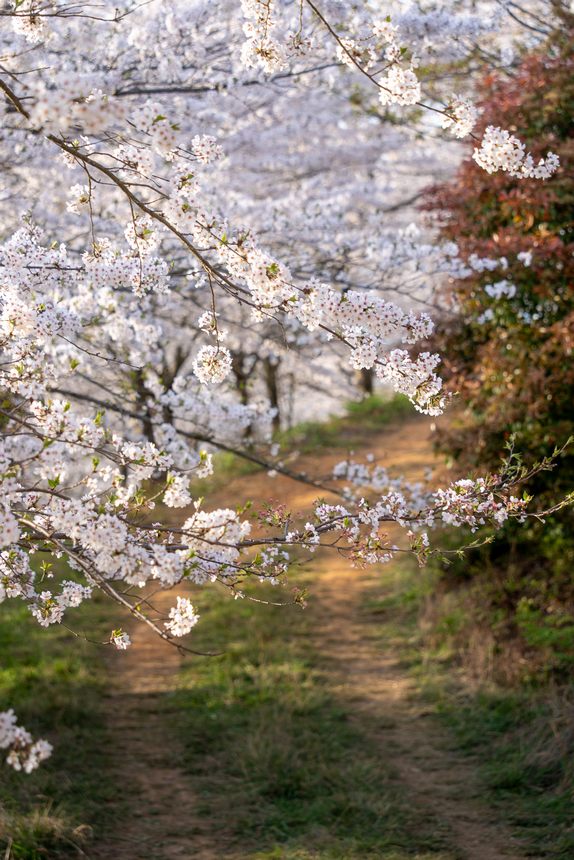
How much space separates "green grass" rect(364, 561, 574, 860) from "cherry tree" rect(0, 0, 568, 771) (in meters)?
1.06

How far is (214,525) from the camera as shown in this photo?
269 cm

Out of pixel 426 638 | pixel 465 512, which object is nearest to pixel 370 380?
pixel 426 638

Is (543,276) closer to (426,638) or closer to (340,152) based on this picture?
(426,638)

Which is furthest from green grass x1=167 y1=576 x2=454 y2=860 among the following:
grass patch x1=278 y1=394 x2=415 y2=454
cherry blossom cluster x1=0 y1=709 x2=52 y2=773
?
grass patch x1=278 y1=394 x2=415 y2=454

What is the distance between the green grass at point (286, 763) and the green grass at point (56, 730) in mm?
560

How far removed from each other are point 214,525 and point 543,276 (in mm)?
3994

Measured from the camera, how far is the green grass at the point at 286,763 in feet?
14.3

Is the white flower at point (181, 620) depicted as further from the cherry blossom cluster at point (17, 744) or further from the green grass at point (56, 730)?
the green grass at point (56, 730)

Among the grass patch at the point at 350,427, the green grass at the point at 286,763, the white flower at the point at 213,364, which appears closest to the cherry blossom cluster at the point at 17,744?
the white flower at the point at 213,364

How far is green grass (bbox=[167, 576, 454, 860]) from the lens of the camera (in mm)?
4352

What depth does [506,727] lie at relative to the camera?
535cm

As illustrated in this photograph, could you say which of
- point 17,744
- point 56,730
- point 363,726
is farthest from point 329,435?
point 17,744

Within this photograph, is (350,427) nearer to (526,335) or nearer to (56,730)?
(526,335)

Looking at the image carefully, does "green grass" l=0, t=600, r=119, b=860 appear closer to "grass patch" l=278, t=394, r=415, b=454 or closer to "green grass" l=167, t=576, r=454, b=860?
"green grass" l=167, t=576, r=454, b=860
